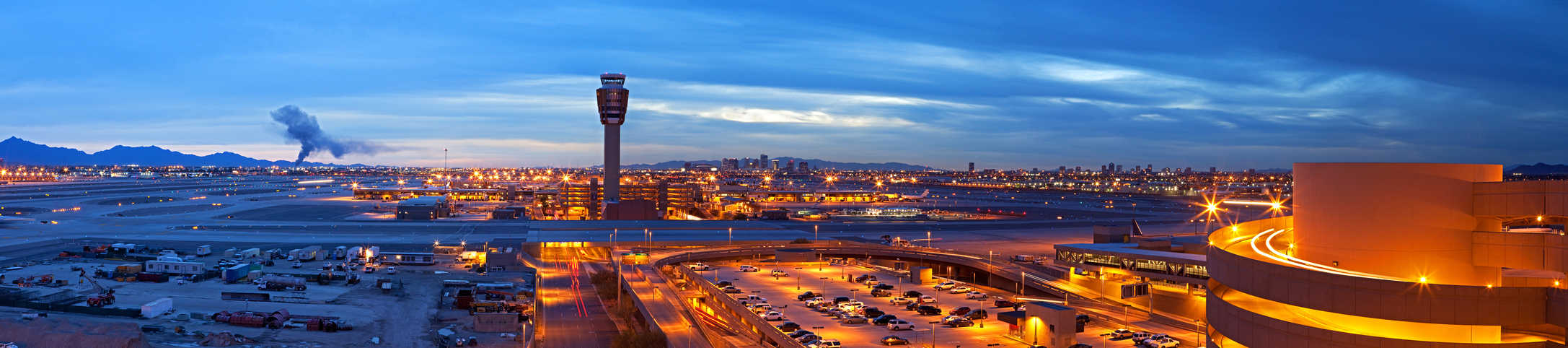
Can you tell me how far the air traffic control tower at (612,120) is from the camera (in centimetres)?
11188

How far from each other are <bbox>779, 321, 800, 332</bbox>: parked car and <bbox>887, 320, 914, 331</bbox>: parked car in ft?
10.8

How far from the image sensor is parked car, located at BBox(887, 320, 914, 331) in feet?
105

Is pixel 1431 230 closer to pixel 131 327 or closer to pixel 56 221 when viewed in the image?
pixel 131 327

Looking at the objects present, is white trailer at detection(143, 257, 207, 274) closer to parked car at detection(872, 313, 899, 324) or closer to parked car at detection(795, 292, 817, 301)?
parked car at detection(795, 292, 817, 301)

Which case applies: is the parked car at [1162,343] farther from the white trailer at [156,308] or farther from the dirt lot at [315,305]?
the white trailer at [156,308]

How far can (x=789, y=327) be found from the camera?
103 ft

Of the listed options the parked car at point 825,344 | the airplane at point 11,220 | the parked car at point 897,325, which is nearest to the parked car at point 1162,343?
the parked car at point 897,325

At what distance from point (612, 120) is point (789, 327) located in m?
87.4

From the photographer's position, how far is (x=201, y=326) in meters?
36.1

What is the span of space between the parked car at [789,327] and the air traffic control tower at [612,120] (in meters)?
81.1

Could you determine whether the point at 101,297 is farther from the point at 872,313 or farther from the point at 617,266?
the point at 872,313

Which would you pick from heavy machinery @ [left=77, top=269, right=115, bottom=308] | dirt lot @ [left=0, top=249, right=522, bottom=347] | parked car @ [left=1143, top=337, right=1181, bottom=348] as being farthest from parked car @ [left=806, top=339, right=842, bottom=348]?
heavy machinery @ [left=77, top=269, right=115, bottom=308]

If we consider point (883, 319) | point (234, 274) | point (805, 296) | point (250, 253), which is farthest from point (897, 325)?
point (250, 253)

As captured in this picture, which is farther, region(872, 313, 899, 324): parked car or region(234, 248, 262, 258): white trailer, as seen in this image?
region(234, 248, 262, 258): white trailer
